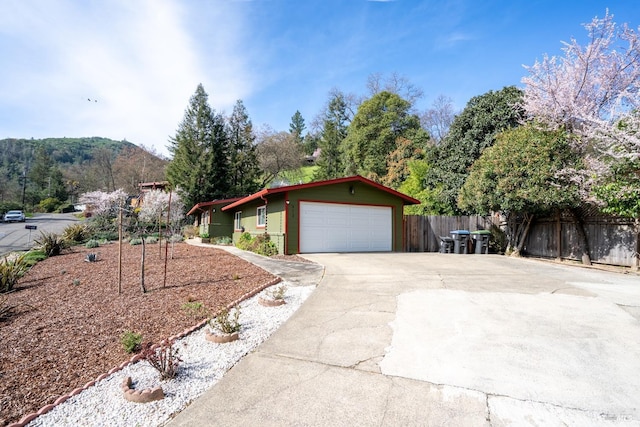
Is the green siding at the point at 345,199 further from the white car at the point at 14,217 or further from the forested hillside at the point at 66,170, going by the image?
the white car at the point at 14,217

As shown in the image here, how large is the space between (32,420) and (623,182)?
1134 cm

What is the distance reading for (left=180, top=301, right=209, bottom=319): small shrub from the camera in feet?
15.1

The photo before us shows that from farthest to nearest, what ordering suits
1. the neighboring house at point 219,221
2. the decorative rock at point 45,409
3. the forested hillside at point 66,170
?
the forested hillside at point 66,170
the neighboring house at point 219,221
the decorative rock at point 45,409

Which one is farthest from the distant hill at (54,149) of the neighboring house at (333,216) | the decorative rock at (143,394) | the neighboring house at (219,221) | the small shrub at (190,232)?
the decorative rock at (143,394)

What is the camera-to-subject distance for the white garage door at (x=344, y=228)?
38.6ft

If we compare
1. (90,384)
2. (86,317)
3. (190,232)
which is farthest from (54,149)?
(90,384)

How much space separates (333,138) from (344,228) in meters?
21.8

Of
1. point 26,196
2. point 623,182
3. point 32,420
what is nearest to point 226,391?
point 32,420

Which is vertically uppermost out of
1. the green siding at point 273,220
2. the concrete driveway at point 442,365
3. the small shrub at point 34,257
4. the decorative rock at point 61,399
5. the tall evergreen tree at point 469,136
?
the tall evergreen tree at point 469,136

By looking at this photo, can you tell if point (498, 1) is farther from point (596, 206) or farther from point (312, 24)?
point (596, 206)

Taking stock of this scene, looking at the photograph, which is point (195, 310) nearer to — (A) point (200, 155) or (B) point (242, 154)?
(A) point (200, 155)

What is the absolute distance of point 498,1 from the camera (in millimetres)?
9125

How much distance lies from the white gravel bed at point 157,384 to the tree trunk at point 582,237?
1093 cm

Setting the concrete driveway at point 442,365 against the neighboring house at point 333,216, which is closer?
the concrete driveway at point 442,365
